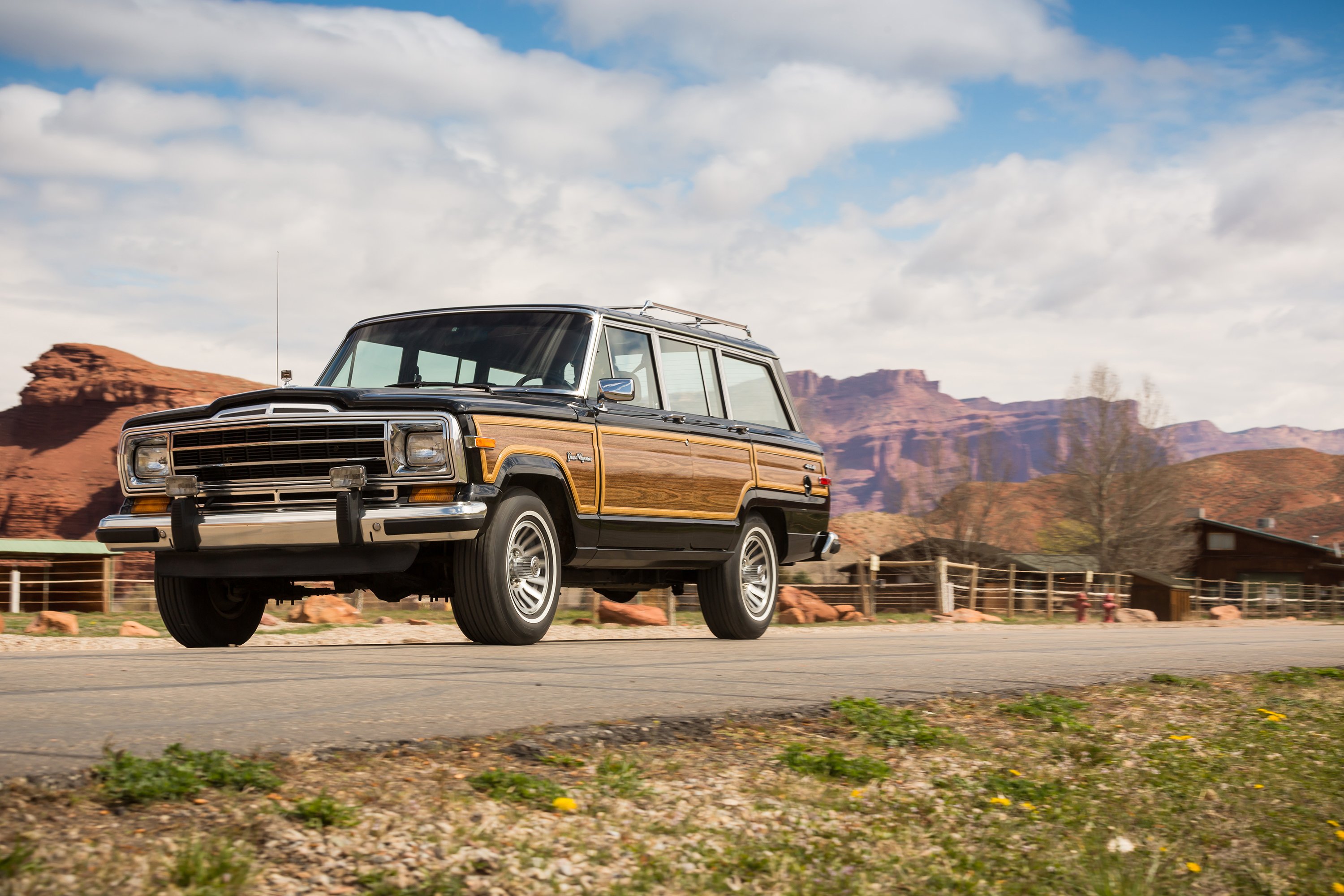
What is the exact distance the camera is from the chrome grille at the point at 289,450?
276 inches

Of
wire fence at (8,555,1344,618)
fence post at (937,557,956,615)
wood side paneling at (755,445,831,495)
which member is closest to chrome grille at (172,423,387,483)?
wood side paneling at (755,445,831,495)

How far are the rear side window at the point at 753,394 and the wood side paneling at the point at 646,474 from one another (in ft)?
3.93

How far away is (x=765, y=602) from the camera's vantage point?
10531 mm

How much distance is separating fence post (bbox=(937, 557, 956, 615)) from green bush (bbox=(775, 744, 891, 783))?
Answer: 26.1 metres

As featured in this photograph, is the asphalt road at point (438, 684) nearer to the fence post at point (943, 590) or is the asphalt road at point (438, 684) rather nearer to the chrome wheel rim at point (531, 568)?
the chrome wheel rim at point (531, 568)

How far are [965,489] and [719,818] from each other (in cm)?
7905

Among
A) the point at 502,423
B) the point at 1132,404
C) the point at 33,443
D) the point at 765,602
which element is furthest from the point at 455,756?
the point at 33,443

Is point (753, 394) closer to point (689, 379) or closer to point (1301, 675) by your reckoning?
point (689, 379)

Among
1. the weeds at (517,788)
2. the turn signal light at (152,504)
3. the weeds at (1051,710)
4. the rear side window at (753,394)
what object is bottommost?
the weeds at (1051,710)

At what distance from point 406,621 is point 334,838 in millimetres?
18757

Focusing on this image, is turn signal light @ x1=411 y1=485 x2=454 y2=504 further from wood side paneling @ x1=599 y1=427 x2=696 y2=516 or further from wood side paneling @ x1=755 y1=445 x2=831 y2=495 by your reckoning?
wood side paneling @ x1=755 y1=445 x2=831 y2=495

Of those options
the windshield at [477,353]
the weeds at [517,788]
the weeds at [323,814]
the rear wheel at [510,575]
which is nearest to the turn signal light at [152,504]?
the windshield at [477,353]

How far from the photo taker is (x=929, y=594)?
40.1 m

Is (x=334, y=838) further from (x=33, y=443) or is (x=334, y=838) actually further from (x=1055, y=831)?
(x=33, y=443)
